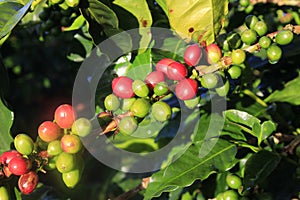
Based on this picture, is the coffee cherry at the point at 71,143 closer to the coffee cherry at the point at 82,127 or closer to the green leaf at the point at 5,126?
the coffee cherry at the point at 82,127

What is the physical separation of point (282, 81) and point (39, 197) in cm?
84

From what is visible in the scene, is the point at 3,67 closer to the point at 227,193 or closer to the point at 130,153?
the point at 130,153

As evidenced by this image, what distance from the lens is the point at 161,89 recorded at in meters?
1.16

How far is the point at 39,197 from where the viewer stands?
5.04ft

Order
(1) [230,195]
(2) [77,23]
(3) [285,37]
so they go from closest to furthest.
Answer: (3) [285,37] < (1) [230,195] < (2) [77,23]

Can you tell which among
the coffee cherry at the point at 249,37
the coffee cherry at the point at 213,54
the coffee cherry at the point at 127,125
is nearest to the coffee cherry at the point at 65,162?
the coffee cherry at the point at 127,125

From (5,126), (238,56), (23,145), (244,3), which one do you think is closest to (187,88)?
(238,56)

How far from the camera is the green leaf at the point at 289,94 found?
1.63 m

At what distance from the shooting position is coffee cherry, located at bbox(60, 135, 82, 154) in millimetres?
1132

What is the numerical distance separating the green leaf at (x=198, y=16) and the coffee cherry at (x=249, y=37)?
74 mm

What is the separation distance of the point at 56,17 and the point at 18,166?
2.28 ft

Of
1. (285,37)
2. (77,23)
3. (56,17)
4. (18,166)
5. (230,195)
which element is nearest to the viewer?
(18,166)

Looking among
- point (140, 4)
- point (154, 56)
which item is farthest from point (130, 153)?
point (140, 4)

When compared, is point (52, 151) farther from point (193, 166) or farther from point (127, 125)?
point (193, 166)
